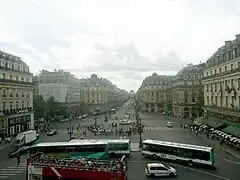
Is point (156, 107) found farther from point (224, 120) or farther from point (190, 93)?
point (224, 120)

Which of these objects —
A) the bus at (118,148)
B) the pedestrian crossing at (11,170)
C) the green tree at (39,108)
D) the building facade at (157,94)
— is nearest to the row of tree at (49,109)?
the green tree at (39,108)

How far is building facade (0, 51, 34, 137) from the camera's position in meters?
60.5

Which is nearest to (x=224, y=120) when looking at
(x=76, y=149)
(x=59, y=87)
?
(x=76, y=149)

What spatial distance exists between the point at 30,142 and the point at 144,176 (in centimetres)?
2804

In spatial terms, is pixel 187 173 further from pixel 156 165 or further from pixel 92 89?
pixel 92 89

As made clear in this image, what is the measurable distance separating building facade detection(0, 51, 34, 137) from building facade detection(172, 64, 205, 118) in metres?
52.1

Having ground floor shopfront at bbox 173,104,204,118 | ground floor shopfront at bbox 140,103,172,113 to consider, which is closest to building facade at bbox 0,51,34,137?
ground floor shopfront at bbox 173,104,204,118

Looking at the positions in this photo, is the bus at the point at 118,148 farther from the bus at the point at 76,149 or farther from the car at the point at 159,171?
the car at the point at 159,171

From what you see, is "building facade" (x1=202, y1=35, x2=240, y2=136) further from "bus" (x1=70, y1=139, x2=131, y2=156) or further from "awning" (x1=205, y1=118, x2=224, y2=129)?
"bus" (x1=70, y1=139, x2=131, y2=156)

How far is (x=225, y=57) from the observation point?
5647 cm

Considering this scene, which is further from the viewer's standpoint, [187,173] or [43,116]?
[43,116]

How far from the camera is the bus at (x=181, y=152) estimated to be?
33.3 metres

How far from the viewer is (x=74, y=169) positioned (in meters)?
24.2

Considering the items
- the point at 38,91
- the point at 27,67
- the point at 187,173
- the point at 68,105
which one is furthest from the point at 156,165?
the point at 38,91
